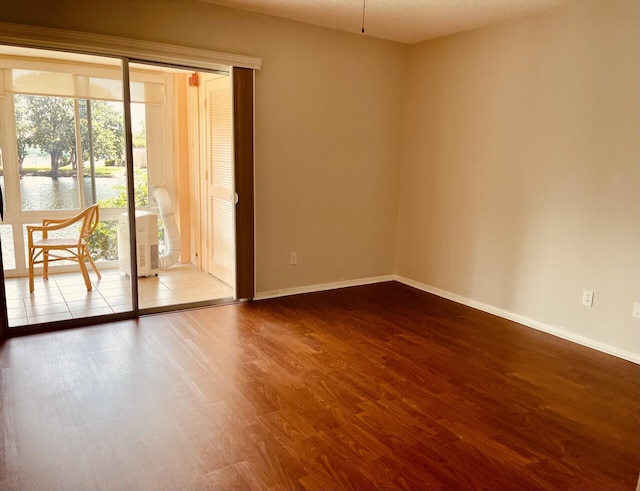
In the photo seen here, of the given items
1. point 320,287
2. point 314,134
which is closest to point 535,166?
point 314,134

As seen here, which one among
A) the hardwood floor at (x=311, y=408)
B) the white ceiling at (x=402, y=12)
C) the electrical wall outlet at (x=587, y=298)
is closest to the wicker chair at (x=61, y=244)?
the hardwood floor at (x=311, y=408)

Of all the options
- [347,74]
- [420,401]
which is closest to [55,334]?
[420,401]

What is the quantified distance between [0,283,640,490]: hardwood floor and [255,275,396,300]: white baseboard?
0.67 meters

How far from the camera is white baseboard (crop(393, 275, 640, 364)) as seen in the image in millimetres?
3391

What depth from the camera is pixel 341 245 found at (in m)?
4.93

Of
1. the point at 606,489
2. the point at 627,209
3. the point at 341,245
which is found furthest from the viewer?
the point at 341,245

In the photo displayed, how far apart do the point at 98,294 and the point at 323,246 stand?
7.37ft

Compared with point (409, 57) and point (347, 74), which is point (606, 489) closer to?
point (347, 74)

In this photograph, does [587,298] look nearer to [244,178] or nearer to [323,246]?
[323,246]

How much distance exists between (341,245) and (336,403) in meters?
2.48

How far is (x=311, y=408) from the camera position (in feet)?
8.40

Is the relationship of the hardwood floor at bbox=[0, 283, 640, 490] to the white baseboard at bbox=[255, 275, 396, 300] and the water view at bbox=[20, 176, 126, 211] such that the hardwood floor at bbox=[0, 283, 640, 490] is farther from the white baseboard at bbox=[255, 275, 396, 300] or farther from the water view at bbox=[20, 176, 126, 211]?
the water view at bbox=[20, 176, 126, 211]

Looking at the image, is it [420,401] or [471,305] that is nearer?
[420,401]

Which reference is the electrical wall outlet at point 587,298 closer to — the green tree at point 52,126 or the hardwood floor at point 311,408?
the hardwood floor at point 311,408
